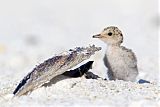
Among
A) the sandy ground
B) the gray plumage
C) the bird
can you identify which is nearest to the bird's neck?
the bird

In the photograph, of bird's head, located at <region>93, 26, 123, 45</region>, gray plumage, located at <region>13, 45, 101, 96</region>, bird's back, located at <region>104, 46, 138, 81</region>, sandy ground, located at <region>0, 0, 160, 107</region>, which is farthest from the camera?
bird's head, located at <region>93, 26, 123, 45</region>

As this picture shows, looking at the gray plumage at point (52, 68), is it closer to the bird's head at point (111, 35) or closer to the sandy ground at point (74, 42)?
the sandy ground at point (74, 42)

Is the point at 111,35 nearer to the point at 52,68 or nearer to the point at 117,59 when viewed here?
the point at 117,59

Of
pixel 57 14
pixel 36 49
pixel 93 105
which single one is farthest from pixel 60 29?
pixel 93 105

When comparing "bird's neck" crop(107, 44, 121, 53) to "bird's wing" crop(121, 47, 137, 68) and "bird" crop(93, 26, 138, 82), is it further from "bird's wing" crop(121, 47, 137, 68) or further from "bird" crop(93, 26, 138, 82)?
"bird's wing" crop(121, 47, 137, 68)

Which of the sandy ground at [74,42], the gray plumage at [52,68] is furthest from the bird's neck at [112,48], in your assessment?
the sandy ground at [74,42]
